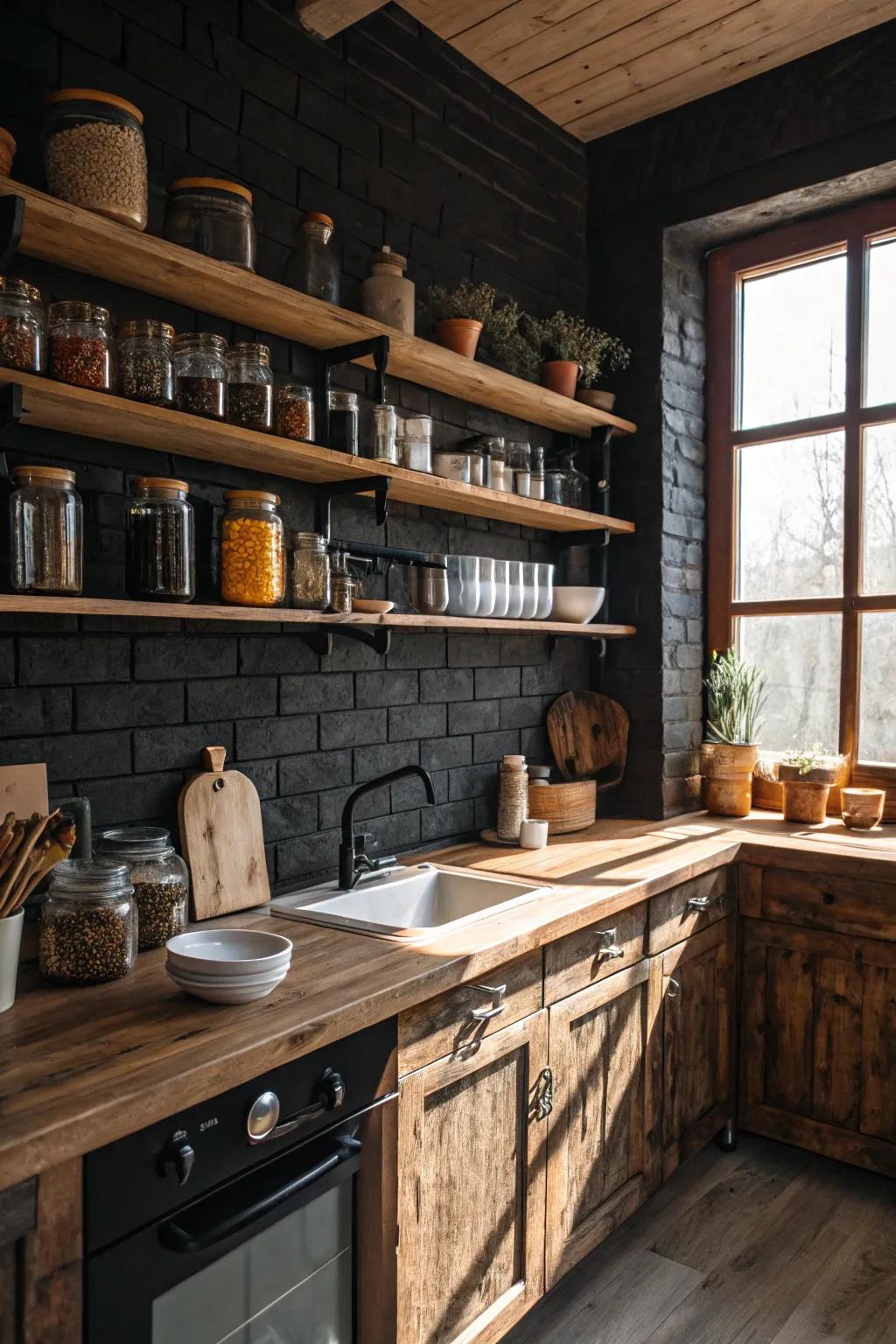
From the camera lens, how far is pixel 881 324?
314cm

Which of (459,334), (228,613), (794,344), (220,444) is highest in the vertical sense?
(794,344)

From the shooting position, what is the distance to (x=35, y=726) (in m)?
1.83

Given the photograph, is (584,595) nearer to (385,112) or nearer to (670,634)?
(670,634)

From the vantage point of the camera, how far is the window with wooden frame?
10.3 ft

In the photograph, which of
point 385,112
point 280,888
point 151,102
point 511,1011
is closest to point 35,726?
point 280,888

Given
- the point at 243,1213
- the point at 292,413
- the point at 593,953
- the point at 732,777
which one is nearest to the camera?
the point at 243,1213

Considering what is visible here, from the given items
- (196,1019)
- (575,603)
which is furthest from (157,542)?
(575,603)

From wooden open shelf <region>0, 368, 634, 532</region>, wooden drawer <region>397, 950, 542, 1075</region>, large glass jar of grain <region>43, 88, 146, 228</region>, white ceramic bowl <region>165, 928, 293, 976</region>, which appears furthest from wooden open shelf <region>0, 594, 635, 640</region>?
wooden drawer <region>397, 950, 542, 1075</region>

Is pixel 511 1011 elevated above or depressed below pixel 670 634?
below

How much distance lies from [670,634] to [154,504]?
1.98m

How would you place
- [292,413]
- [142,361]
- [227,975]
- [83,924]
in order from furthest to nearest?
[292,413], [142,361], [83,924], [227,975]

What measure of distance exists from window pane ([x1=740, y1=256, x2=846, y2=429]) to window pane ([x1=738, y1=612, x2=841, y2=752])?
699 millimetres

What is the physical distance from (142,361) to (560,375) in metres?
1.54

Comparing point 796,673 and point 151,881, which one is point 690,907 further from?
point 151,881
